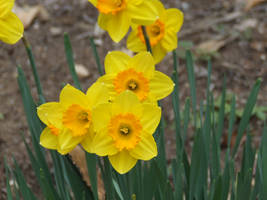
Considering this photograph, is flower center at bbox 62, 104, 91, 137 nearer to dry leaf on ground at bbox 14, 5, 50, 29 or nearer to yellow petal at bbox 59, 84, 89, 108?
yellow petal at bbox 59, 84, 89, 108

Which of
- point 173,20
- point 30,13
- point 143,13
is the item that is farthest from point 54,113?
point 30,13

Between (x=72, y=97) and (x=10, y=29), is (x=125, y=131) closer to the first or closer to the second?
(x=72, y=97)

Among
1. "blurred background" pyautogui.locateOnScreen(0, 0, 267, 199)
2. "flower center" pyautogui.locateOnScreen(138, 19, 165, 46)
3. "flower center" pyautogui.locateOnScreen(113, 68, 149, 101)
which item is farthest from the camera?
"blurred background" pyautogui.locateOnScreen(0, 0, 267, 199)

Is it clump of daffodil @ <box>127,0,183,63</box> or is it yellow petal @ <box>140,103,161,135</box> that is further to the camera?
clump of daffodil @ <box>127,0,183,63</box>

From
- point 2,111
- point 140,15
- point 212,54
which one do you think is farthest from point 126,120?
point 212,54

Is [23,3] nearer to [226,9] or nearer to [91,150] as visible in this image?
[226,9]

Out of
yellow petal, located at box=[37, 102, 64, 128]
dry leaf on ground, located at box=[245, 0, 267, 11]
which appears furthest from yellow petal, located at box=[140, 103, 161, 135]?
dry leaf on ground, located at box=[245, 0, 267, 11]
